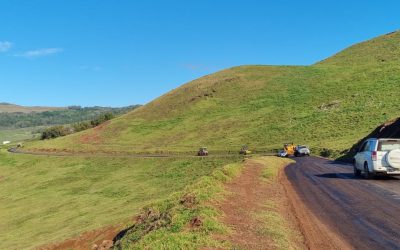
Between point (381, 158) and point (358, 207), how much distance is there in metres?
9.06

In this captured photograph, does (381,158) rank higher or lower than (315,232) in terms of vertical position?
higher

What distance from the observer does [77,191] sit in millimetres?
51750

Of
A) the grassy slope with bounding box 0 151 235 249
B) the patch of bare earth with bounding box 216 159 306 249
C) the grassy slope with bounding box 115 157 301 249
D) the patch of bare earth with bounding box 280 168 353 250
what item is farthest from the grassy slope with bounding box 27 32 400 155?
the grassy slope with bounding box 115 157 301 249

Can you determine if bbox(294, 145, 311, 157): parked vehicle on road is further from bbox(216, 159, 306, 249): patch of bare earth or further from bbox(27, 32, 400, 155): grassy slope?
bbox(216, 159, 306, 249): patch of bare earth

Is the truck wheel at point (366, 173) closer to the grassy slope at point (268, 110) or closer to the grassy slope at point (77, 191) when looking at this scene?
the grassy slope at point (77, 191)

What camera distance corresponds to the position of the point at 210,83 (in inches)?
5689

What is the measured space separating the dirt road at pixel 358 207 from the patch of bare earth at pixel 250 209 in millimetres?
1027

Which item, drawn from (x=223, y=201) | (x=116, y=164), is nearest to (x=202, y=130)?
(x=116, y=164)

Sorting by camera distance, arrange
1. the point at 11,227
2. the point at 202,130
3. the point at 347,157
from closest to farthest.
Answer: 1. the point at 11,227
2. the point at 347,157
3. the point at 202,130

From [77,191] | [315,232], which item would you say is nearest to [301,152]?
[77,191]

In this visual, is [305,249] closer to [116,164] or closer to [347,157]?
[347,157]

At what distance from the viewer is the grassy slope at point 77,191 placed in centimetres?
3152

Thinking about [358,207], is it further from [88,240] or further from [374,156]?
[88,240]

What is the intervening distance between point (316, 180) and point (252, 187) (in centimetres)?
644
